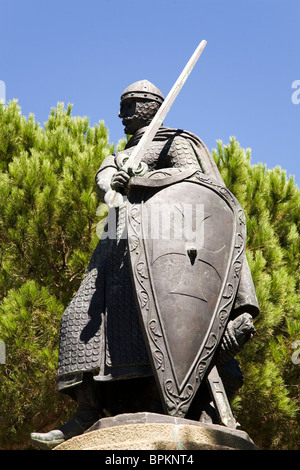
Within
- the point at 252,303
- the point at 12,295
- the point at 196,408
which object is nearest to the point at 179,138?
the point at 252,303

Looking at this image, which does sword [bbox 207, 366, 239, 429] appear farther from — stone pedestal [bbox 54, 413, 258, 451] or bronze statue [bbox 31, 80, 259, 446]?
stone pedestal [bbox 54, 413, 258, 451]

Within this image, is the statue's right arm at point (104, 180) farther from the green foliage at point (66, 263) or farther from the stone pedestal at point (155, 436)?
the green foliage at point (66, 263)

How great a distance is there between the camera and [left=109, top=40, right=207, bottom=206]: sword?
4.60 metres

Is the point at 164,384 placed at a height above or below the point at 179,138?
below

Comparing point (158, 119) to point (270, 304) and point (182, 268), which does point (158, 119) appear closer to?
point (182, 268)

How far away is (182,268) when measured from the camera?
420cm

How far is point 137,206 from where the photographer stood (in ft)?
14.3

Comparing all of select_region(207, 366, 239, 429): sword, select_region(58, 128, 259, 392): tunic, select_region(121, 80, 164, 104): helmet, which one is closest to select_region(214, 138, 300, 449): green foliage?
select_region(121, 80, 164, 104): helmet

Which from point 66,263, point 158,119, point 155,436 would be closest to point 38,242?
point 66,263

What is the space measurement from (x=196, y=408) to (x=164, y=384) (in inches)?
18.4

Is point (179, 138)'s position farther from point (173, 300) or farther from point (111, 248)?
point (173, 300)

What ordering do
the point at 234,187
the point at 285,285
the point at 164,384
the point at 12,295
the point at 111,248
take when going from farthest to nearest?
the point at 234,187 → the point at 285,285 → the point at 12,295 → the point at 111,248 → the point at 164,384

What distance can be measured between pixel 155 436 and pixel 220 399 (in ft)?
1.98

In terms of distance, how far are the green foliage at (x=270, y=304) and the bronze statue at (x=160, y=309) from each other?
3.66 metres
